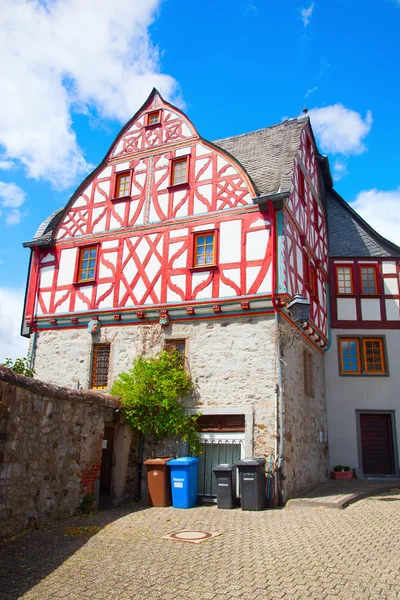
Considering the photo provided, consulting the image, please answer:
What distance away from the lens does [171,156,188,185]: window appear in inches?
555

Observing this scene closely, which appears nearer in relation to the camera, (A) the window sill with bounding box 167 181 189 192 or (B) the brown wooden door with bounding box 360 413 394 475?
(A) the window sill with bounding box 167 181 189 192

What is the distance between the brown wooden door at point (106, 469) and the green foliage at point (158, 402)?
0.56 m

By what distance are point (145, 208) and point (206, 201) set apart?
1.90m

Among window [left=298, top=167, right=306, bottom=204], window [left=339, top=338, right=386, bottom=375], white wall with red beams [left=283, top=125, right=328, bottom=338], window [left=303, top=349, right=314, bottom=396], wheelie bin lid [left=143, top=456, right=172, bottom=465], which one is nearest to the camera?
wheelie bin lid [left=143, top=456, right=172, bottom=465]

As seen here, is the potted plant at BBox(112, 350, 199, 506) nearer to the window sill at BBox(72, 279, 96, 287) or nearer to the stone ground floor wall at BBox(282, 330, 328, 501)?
the stone ground floor wall at BBox(282, 330, 328, 501)

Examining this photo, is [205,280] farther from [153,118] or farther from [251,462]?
[153,118]

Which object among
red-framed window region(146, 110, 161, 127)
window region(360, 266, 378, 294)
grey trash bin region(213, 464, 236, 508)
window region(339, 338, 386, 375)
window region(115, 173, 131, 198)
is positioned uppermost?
red-framed window region(146, 110, 161, 127)

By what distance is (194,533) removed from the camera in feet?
25.1

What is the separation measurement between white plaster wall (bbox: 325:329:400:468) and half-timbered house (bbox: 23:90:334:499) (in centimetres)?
72

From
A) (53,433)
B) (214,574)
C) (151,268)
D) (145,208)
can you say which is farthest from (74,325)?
(214,574)

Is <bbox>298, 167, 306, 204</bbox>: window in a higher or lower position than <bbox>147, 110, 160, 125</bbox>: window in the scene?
lower

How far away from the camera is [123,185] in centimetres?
1496

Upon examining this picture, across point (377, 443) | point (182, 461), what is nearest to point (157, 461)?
point (182, 461)

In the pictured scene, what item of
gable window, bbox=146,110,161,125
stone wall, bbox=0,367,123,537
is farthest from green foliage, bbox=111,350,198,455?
gable window, bbox=146,110,161,125
